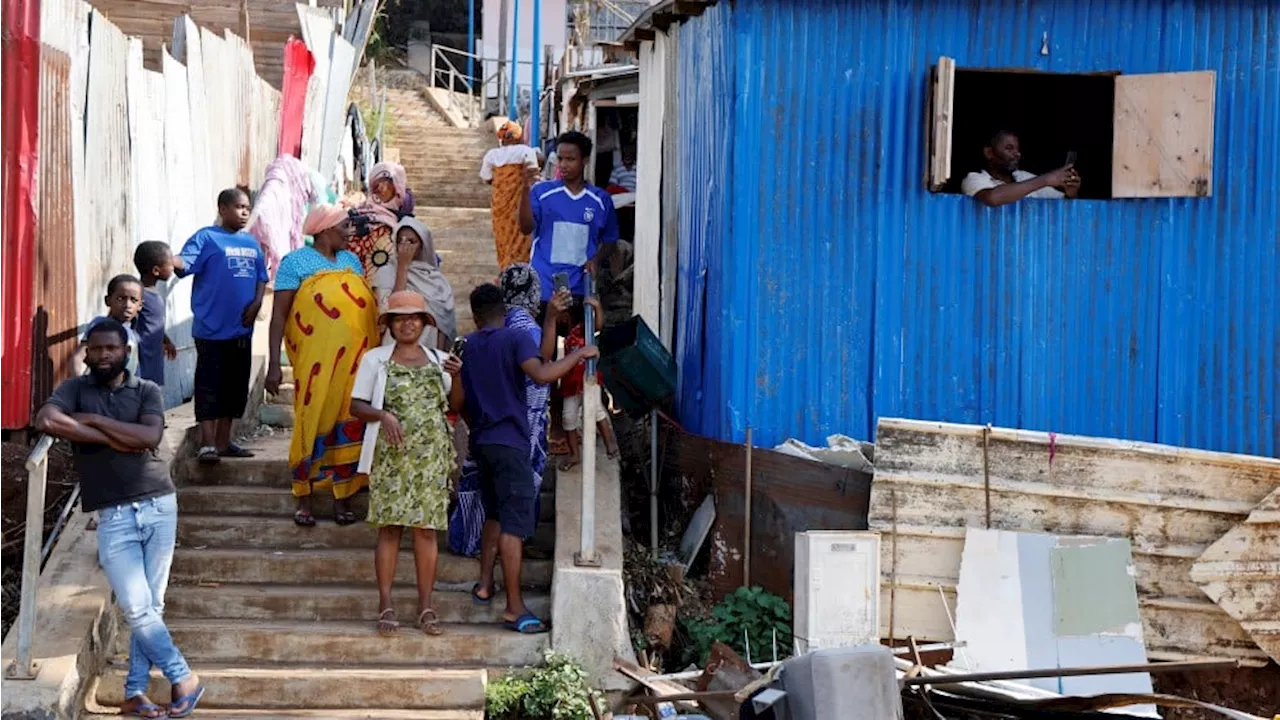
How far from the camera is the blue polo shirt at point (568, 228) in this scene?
380 inches

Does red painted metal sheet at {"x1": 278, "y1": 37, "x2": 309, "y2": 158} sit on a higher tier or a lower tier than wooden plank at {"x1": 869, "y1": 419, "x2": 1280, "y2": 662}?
higher

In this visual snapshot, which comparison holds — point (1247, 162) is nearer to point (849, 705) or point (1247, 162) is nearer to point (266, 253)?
point (849, 705)

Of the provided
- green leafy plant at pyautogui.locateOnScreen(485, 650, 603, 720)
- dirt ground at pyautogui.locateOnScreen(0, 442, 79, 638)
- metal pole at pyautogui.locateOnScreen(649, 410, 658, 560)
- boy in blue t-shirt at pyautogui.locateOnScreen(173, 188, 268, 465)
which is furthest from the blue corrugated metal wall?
dirt ground at pyautogui.locateOnScreen(0, 442, 79, 638)

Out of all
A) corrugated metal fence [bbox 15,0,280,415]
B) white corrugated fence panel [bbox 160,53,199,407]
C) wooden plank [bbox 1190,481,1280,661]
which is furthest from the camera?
white corrugated fence panel [bbox 160,53,199,407]

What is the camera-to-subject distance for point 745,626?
26.2 ft

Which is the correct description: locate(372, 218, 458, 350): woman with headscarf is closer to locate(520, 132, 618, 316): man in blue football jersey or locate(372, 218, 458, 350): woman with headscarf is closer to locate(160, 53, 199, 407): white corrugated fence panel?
locate(520, 132, 618, 316): man in blue football jersey

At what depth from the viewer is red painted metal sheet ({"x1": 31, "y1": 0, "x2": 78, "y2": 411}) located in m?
7.89

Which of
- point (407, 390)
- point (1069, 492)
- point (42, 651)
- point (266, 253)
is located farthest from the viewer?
point (266, 253)

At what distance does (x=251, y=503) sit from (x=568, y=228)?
2616 millimetres

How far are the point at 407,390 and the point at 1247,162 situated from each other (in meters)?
4.97

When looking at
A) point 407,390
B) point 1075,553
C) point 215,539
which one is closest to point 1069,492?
point 1075,553

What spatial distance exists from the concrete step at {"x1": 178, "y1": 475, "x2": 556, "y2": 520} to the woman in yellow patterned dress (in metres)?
1.01

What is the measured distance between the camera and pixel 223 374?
28.2 ft

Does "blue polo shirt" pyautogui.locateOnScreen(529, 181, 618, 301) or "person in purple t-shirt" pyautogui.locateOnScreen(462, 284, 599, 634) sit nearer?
"person in purple t-shirt" pyautogui.locateOnScreen(462, 284, 599, 634)
